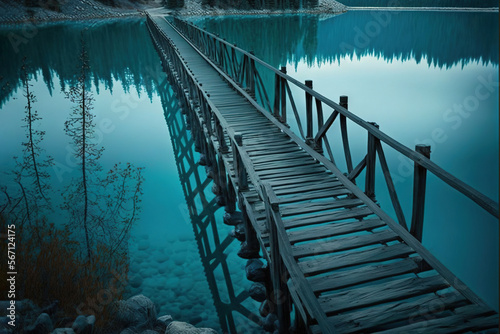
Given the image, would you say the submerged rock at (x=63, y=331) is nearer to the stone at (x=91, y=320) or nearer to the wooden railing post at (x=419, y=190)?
the stone at (x=91, y=320)

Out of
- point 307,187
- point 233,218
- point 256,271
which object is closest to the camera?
point 307,187

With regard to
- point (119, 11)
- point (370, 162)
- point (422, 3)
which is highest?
point (422, 3)

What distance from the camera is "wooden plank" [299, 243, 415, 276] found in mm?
5406

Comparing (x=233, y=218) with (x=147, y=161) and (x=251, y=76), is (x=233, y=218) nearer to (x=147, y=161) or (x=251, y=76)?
(x=251, y=76)

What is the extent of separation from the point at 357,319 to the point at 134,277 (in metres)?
5.59

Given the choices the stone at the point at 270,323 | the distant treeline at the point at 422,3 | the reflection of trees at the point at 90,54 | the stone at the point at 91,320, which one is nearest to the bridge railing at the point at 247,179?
the stone at the point at 270,323

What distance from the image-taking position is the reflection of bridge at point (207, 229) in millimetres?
8094

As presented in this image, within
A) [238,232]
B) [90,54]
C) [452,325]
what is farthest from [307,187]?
[90,54]

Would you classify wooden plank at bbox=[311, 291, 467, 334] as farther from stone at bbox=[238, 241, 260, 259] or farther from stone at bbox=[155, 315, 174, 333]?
stone at bbox=[238, 241, 260, 259]

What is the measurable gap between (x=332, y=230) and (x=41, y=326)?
4165mm

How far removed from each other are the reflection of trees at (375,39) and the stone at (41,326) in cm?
3091

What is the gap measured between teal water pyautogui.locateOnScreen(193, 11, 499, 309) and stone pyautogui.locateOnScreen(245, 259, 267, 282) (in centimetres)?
454

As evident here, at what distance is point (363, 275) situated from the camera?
5.19 meters

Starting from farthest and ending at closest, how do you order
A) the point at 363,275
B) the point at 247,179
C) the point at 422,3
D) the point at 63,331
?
the point at 422,3
the point at 247,179
the point at 63,331
the point at 363,275
